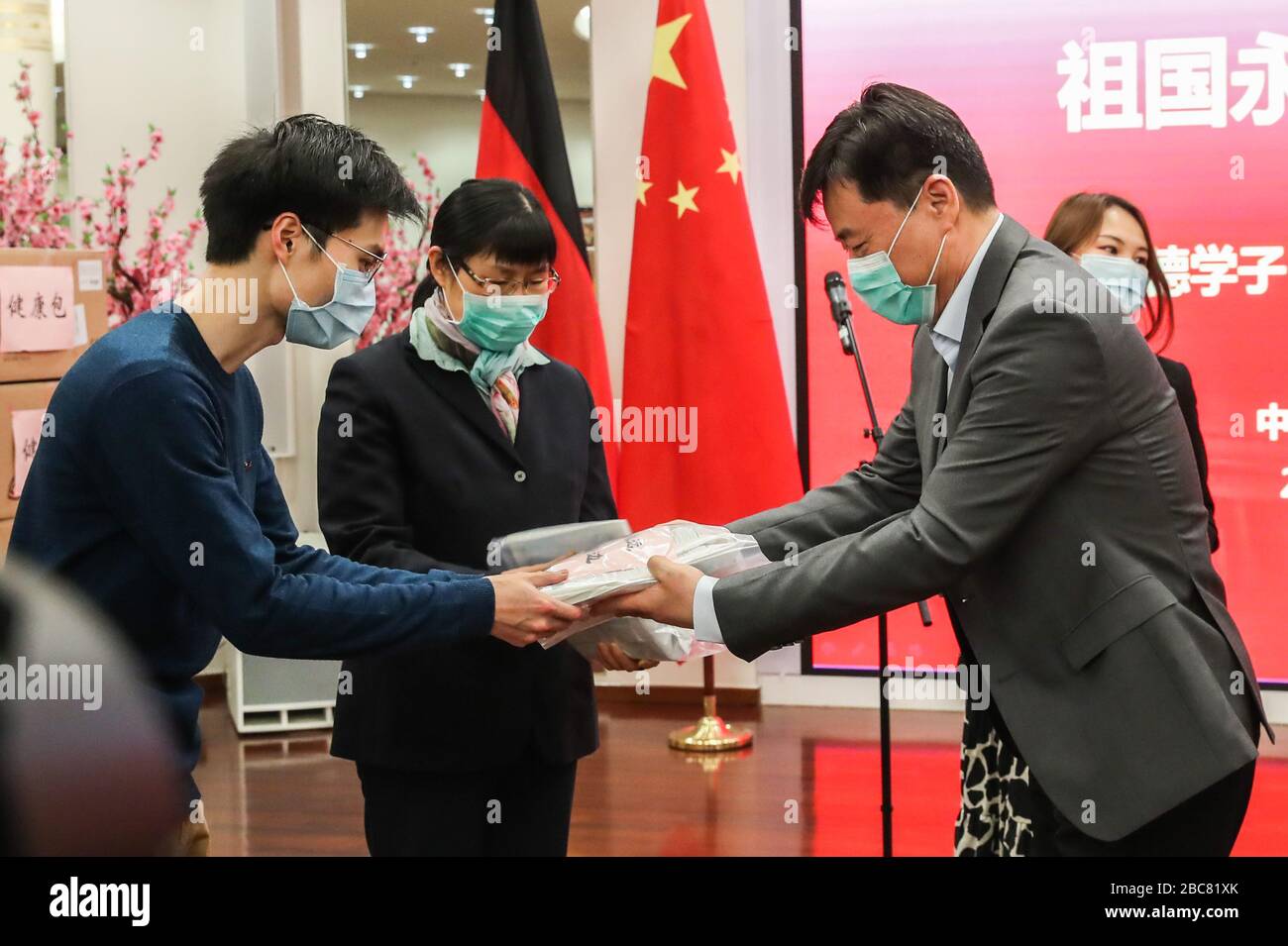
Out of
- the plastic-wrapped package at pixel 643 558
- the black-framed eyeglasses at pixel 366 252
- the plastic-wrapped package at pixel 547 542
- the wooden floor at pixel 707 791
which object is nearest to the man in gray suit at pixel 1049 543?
the plastic-wrapped package at pixel 643 558

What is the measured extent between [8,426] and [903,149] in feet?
9.28

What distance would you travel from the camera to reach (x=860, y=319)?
4844 mm

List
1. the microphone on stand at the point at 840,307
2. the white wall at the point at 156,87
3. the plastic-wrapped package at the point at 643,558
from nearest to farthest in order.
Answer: the plastic-wrapped package at the point at 643,558 → the microphone on stand at the point at 840,307 → the white wall at the point at 156,87

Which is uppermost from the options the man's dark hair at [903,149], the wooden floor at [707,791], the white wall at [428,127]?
the white wall at [428,127]

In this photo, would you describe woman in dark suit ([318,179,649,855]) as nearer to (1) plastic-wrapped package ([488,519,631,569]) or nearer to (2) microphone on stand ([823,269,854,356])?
(1) plastic-wrapped package ([488,519,631,569])

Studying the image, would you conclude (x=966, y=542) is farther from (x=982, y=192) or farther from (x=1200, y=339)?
(x=1200, y=339)

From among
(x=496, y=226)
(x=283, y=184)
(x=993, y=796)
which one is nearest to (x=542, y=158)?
(x=496, y=226)

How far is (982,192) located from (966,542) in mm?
462

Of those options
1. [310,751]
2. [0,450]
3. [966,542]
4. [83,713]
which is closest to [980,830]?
[966,542]

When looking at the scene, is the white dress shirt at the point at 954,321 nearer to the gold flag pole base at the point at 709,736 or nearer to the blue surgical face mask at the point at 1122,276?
the blue surgical face mask at the point at 1122,276

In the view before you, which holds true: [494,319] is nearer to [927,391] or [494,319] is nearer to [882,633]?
[927,391]

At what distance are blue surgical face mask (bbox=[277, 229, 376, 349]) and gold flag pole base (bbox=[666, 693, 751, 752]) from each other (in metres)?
2.94

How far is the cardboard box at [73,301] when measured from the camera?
366 centimetres

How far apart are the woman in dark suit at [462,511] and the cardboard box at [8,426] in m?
1.93
